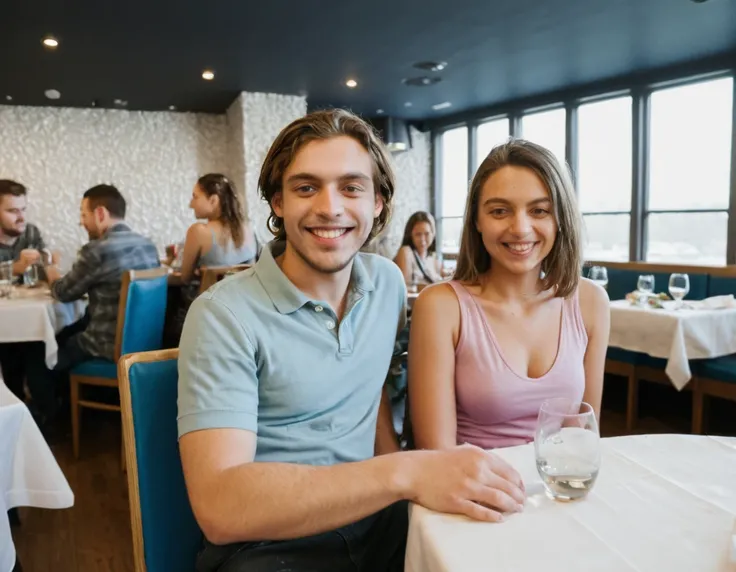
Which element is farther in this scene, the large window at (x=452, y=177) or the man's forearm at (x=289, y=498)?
the large window at (x=452, y=177)

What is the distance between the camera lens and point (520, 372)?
1308mm

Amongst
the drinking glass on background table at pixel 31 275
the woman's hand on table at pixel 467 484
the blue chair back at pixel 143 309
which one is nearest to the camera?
the woman's hand on table at pixel 467 484

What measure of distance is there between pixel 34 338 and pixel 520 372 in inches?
109

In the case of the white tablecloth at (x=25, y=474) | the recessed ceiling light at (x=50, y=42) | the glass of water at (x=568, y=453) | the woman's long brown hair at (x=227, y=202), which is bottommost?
the white tablecloth at (x=25, y=474)

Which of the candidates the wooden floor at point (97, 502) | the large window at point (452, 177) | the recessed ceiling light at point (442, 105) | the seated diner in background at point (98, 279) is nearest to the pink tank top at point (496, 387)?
the wooden floor at point (97, 502)

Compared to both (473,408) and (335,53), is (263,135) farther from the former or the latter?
(473,408)

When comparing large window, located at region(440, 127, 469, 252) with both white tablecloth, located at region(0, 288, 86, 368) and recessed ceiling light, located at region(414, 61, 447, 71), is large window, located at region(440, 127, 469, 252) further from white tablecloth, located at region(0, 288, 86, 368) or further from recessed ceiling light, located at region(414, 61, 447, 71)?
white tablecloth, located at region(0, 288, 86, 368)

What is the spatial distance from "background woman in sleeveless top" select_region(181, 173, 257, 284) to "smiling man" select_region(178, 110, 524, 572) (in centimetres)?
258

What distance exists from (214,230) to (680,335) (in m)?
2.84

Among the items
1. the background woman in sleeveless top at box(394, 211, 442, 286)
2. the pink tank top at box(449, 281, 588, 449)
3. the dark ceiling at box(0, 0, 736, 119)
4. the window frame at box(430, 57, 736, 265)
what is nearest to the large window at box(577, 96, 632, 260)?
the window frame at box(430, 57, 736, 265)

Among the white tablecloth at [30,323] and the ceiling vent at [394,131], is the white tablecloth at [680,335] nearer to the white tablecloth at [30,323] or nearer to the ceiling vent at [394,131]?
the white tablecloth at [30,323]

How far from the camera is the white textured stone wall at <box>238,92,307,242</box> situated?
710 cm

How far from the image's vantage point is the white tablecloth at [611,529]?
0.69 meters

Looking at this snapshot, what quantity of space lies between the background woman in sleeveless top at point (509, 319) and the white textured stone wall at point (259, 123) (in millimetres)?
5959
